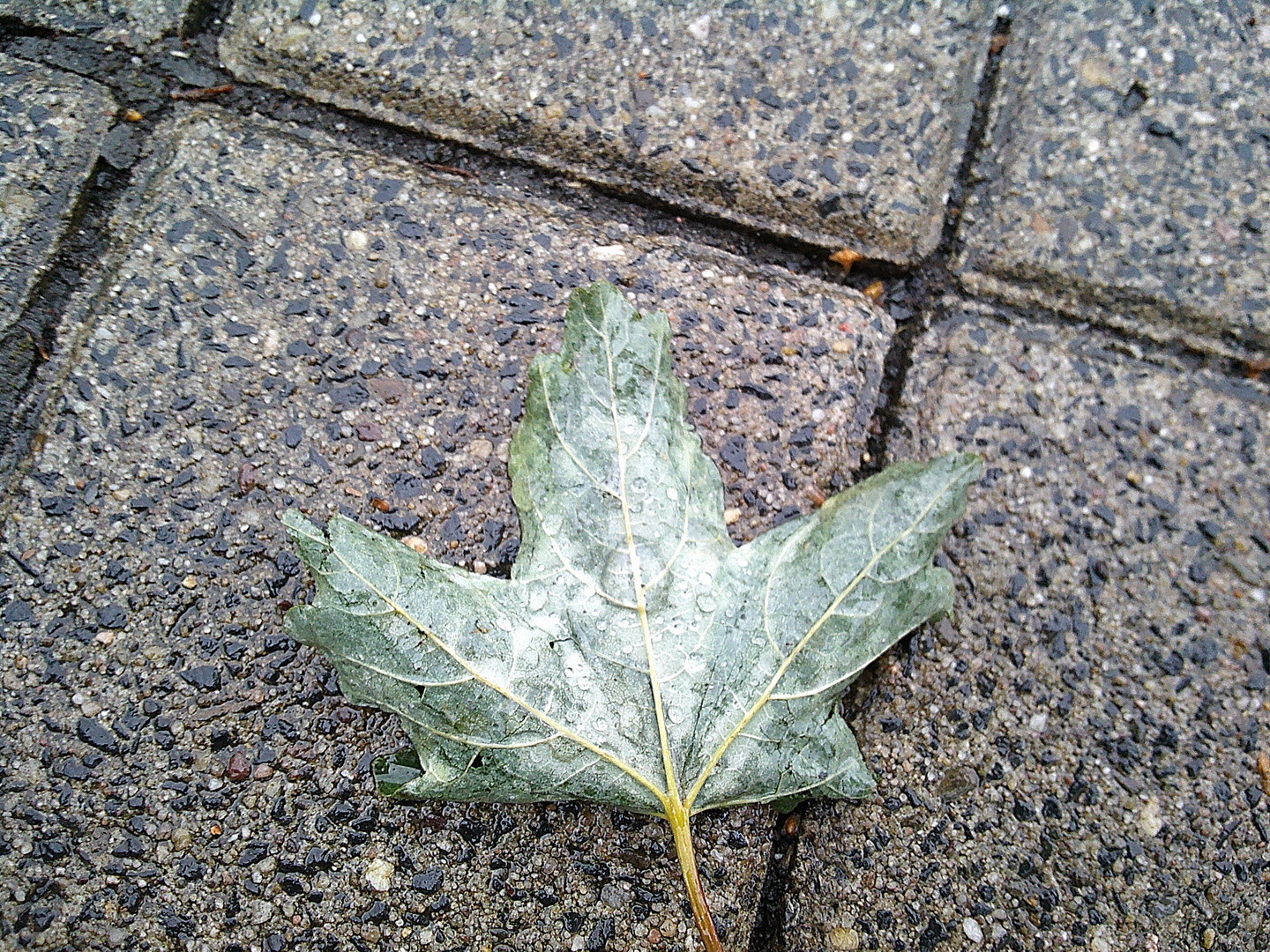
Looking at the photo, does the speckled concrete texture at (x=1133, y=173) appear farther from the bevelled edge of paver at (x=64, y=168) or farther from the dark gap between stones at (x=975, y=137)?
the bevelled edge of paver at (x=64, y=168)

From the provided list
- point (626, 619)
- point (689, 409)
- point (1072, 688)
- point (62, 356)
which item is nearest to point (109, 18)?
point (62, 356)

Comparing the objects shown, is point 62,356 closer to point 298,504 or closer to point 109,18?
point 298,504

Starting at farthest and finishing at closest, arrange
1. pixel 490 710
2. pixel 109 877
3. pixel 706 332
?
pixel 706 332, pixel 109 877, pixel 490 710

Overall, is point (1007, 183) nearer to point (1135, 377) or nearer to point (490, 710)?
point (1135, 377)

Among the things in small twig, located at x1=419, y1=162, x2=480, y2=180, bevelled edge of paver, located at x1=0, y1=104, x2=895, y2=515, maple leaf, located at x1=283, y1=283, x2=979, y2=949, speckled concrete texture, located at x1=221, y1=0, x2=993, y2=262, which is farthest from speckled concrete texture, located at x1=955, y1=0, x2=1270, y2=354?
small twig, located at x1=419, y1=162, x2=480, y2=180

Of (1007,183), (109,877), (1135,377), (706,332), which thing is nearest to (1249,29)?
(1007,183)
